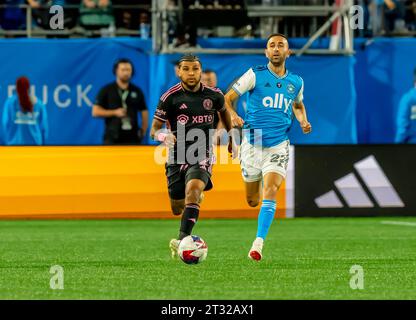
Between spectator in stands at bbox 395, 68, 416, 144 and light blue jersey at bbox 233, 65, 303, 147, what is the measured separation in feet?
30.8

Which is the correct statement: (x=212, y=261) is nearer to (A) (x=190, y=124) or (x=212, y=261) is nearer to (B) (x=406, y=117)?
(A) (x=190, y=124)

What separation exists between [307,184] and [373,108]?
4.69 metres

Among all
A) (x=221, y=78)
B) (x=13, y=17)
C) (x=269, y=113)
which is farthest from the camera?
(x=13, y=17)

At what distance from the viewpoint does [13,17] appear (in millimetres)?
23297

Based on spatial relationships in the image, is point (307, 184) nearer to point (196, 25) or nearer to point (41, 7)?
point (196, 25)

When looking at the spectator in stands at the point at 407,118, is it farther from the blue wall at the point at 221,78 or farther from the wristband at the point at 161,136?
the wristband at the point at 161,136

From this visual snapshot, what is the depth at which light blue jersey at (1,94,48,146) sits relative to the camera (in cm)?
2097

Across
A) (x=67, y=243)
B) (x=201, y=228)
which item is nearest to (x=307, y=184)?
(x=201, y=228)

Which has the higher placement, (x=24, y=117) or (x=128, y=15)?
(x=128, y=15)

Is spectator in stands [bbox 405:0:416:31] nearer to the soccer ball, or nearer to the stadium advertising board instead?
the stadium advertising board

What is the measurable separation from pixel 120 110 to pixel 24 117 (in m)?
1.95

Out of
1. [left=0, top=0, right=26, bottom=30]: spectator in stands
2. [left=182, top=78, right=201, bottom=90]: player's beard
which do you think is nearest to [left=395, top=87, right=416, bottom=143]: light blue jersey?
[left=0, top=0, right=26, bottom=30]: spectator in stands

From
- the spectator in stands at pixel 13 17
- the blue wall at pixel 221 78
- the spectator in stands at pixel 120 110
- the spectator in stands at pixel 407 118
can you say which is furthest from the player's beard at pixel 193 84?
the spectator in stands at pixel 13 17

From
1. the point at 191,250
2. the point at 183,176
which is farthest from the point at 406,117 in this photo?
the point at 191,250
